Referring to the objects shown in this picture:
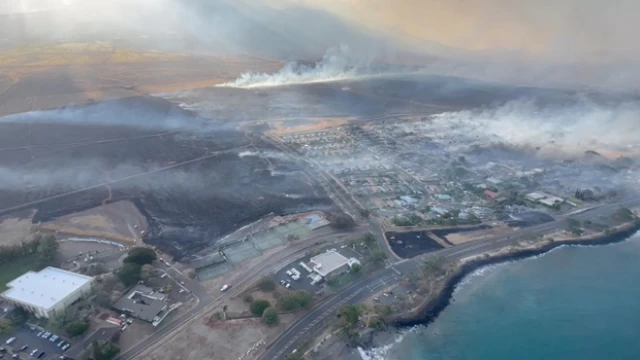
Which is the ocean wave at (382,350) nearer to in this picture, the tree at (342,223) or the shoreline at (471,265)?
the shoreline at (471,265)

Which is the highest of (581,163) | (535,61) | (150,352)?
(535,61)

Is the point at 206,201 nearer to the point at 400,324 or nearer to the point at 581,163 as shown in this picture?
the point at 400,324

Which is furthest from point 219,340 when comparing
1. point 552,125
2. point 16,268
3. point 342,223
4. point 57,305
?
point 552,125

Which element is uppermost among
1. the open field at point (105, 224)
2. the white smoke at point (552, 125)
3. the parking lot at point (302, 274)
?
the white smoke at point (552, 125)

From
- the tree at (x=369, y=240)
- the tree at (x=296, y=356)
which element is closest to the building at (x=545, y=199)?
the tree at (x=369, y=240)

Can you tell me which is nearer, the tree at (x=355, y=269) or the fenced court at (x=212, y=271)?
the fenced court at (x=212, y=271)

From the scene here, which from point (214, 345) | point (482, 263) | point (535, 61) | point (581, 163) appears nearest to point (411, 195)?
point (482, 263)
